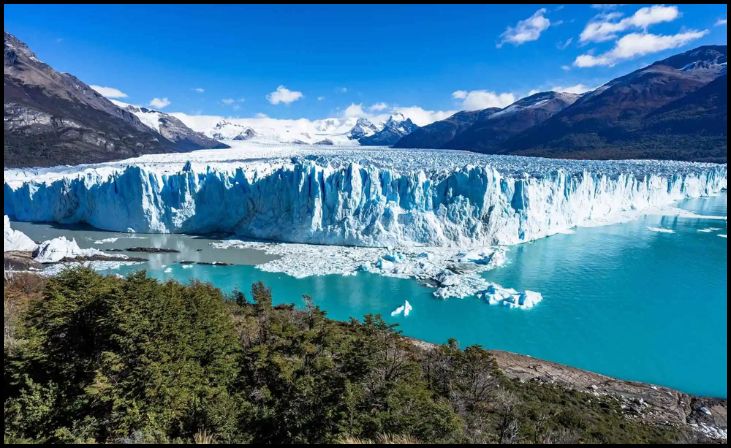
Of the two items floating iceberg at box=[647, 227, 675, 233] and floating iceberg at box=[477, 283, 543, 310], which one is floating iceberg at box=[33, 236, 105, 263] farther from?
floating iceberg at box=[647, 227, 675, 233]

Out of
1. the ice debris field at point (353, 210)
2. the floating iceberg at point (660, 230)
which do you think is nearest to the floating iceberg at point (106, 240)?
the ice debris field at point (353, 210)

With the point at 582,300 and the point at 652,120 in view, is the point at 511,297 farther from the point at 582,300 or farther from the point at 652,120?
the point at 652,120

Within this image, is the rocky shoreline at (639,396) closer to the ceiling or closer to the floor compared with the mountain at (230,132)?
closer to the floor

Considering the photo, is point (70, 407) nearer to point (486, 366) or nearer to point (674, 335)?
point (486, 366)

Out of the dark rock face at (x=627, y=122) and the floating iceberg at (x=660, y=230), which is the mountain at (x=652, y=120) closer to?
the dark rock face at (x=627, y=122)

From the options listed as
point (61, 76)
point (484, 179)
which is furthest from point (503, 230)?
point (61, 76)

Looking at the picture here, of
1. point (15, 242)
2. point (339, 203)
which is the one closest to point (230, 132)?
point (15, 242)
